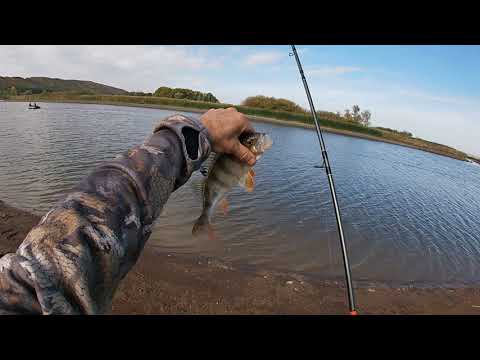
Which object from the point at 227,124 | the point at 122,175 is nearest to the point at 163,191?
the point at 122,175

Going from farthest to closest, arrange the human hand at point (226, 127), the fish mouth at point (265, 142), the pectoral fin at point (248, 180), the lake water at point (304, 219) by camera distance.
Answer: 1. the lake water at point (304, 219)
2. the pectoral fin at point (248, 180)
3. the fish mouth at point (265, 142)
4. the human hand at point (226, 127)

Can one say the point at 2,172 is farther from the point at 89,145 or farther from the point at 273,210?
the point at 273,210

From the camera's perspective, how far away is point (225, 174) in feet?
10.0

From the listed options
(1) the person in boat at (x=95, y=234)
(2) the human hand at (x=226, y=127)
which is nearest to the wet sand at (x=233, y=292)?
(2) the human hand at (x=226, y=127)

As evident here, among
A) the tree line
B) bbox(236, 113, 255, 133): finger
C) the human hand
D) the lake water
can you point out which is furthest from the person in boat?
the tree line

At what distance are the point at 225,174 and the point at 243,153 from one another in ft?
2.10

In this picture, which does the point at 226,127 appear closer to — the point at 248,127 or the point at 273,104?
the point at 248,127

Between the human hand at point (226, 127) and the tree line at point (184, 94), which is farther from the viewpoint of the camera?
the tree line at point (184, 94)

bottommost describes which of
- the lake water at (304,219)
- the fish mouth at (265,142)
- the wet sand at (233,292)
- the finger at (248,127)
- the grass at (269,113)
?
the wet sand at (233,292)

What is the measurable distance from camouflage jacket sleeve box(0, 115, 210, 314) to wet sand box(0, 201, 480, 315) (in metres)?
4.25

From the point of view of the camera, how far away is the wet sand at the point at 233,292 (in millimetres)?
5242

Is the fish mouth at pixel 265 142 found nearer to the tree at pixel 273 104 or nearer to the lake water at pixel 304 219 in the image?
the lake water at pixel 304 219

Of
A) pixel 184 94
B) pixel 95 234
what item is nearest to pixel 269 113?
pixel 184 94

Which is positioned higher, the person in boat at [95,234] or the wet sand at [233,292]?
the person in boat at [95,234]
